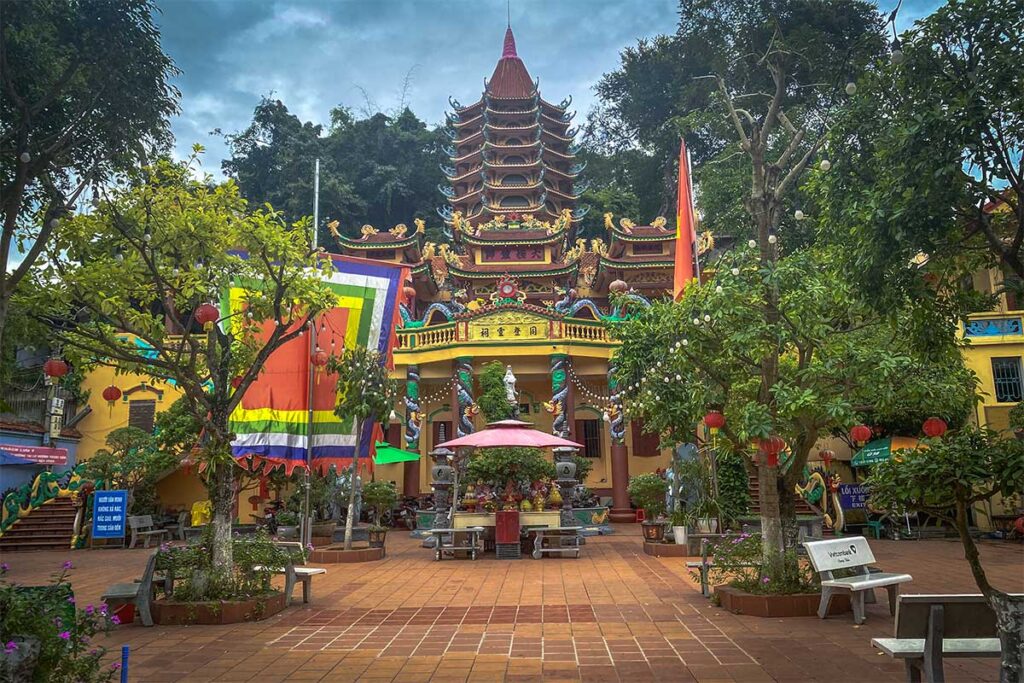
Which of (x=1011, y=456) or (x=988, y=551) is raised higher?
(x=1011, y=456)

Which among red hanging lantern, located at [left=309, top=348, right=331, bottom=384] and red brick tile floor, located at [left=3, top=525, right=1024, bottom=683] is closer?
red brick tile floor, located at [left=3, top=525, right=1024, bottom=683]

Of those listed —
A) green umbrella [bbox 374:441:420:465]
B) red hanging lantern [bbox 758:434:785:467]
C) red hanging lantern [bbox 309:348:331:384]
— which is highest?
red hanging lantern [bbox 309:348:331:384]

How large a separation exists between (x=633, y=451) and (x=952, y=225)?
18.6 metres

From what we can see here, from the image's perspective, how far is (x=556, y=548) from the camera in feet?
42.1

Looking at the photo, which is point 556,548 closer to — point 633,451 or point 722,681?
point 722,681

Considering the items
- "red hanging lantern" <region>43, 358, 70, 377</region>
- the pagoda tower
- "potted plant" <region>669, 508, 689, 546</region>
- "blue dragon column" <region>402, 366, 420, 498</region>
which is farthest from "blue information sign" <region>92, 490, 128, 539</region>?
the pagoda tower

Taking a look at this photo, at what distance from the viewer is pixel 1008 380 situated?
17.3m

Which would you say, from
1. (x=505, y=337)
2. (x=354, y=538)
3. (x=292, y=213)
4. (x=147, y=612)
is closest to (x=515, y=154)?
(x=292, y=213)

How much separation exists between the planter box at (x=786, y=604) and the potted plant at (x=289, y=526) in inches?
401

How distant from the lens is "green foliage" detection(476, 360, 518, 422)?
19.5 metres

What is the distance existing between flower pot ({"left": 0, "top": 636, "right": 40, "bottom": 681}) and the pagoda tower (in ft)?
91.4

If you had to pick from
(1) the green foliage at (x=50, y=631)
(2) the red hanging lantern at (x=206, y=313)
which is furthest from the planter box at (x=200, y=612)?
(1) the green foliage at (x=50, y=631)

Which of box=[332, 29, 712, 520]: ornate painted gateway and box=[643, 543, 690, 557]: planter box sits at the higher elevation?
box=[332, 29, 712, 520]: ornate painted gateway

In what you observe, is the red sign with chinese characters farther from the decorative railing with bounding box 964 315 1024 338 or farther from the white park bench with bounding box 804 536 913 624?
the decorative railing with bounding box 964 315 1024 338
